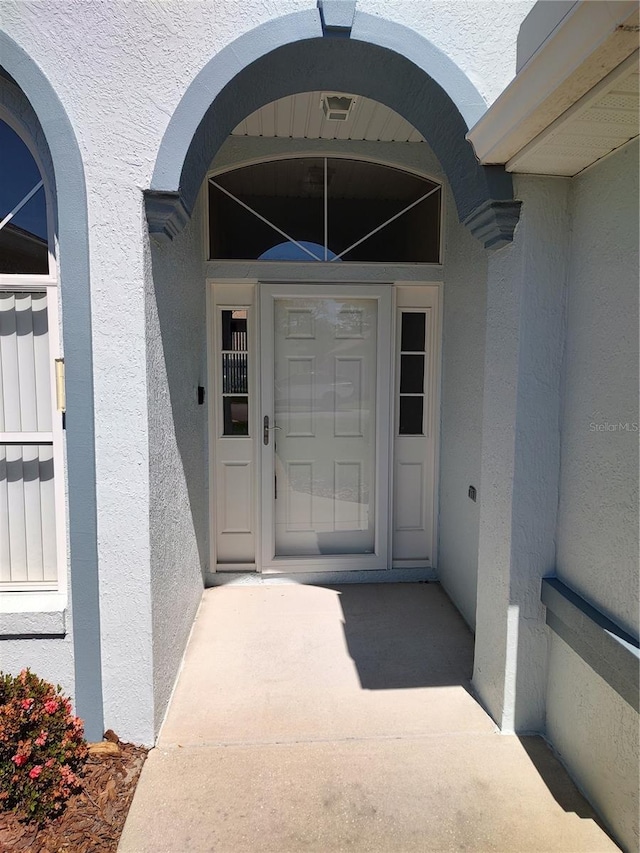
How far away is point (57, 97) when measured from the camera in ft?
7.60

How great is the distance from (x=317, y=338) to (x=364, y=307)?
18.7 inches

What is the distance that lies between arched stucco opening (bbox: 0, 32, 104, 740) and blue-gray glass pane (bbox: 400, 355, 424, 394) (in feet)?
9.13

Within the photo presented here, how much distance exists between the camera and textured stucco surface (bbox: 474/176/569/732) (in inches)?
98.9

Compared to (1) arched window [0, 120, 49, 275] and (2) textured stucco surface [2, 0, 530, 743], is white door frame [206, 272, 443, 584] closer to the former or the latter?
(1) arched window [0, 120, 49, 275]

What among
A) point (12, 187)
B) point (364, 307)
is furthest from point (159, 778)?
point (364, 307)

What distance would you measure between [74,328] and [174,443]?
3.14ft

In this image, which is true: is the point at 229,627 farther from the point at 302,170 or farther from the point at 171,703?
the point at 302,170

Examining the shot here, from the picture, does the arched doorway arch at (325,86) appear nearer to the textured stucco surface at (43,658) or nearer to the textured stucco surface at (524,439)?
the textured stucco surface at (524,439)

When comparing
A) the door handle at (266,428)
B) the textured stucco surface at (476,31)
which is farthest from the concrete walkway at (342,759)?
the textured stucco surface at (476,31)

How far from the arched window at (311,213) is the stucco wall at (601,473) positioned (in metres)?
2.09

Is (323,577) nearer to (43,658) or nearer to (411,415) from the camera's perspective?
(411,415)

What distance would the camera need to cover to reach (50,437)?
2711 mm

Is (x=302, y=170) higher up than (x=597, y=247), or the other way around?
(x=302, y=170)

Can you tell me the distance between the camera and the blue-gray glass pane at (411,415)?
458cm
